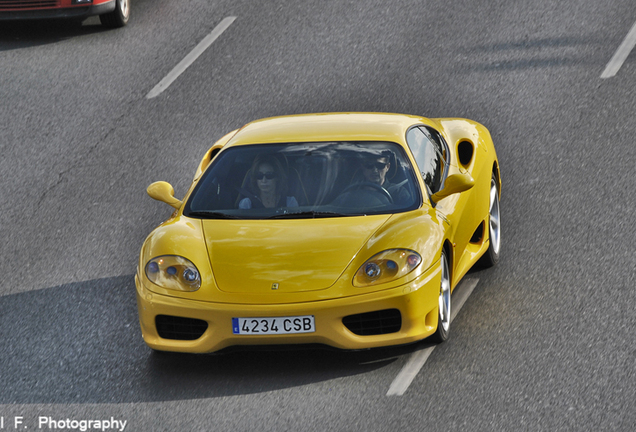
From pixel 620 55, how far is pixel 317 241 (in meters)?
7.74

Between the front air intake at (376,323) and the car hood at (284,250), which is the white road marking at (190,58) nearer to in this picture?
the car hood at (284,250)

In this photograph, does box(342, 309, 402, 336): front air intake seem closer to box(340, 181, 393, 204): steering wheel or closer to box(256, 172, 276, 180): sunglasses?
box(340, 181, 393, 204): steering wheel

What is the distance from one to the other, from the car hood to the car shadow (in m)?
0.45

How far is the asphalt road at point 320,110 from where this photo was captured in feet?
18.6

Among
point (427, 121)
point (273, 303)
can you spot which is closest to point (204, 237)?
point (273, 303)

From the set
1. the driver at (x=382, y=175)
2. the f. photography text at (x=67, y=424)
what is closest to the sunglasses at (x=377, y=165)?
the driver at (x=382, y=175)

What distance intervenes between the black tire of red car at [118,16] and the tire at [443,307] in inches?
359

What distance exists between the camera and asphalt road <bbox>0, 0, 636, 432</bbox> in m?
5.66

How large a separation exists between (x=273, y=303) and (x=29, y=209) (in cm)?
471

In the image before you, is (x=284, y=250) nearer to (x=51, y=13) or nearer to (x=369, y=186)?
(x=369, y=186)

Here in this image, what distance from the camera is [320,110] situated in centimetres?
1141

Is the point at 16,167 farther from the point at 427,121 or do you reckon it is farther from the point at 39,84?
the point at 427,121

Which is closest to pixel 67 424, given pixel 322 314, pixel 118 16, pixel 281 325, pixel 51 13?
pixel 281 325

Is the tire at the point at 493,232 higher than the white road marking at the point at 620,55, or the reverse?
the tire at the point at 493,232
